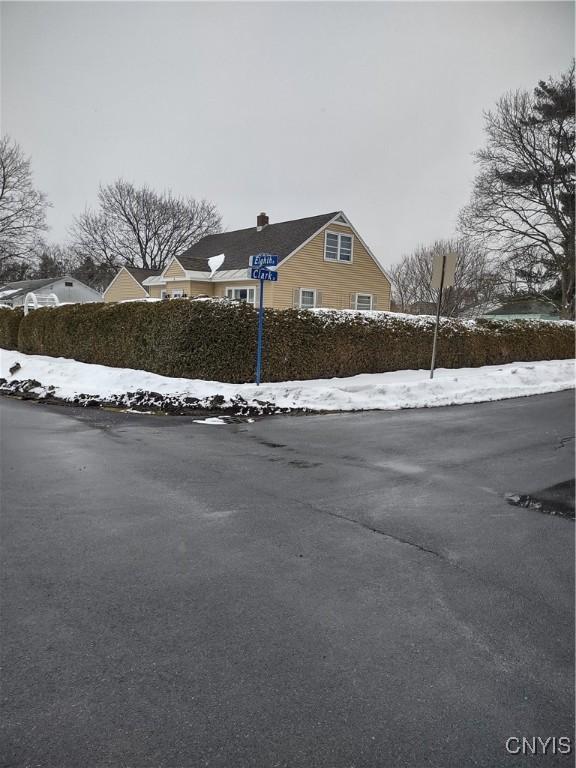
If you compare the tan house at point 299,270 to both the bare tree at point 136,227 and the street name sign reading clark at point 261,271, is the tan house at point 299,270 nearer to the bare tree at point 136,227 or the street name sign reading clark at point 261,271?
the street name sign reading clark at point 261,271

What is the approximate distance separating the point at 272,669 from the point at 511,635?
1.30m

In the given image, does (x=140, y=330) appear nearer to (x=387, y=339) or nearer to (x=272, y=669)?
(x=387, y=339)

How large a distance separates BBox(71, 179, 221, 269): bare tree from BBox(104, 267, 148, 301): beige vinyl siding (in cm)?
1502

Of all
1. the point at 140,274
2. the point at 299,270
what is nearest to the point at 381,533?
the point at 299,270

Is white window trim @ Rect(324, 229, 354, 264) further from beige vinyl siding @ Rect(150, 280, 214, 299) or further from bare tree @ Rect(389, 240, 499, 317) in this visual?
bare tree @ Rect(389, 240, 499, 317)

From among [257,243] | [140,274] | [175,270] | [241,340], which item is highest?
[257,243]

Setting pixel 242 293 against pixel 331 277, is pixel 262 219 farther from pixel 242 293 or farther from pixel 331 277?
pixel 331 277

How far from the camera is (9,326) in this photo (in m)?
18.2

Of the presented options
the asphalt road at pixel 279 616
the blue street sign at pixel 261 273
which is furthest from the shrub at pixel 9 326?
the asphalt road at pixel 279 616

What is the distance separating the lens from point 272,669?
234cm

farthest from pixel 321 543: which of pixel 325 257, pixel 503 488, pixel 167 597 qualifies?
pixel 325 257

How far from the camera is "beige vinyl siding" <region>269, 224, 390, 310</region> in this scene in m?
24.5

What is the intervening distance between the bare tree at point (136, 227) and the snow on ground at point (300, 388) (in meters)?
38.7

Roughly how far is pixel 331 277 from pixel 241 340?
15.8m
